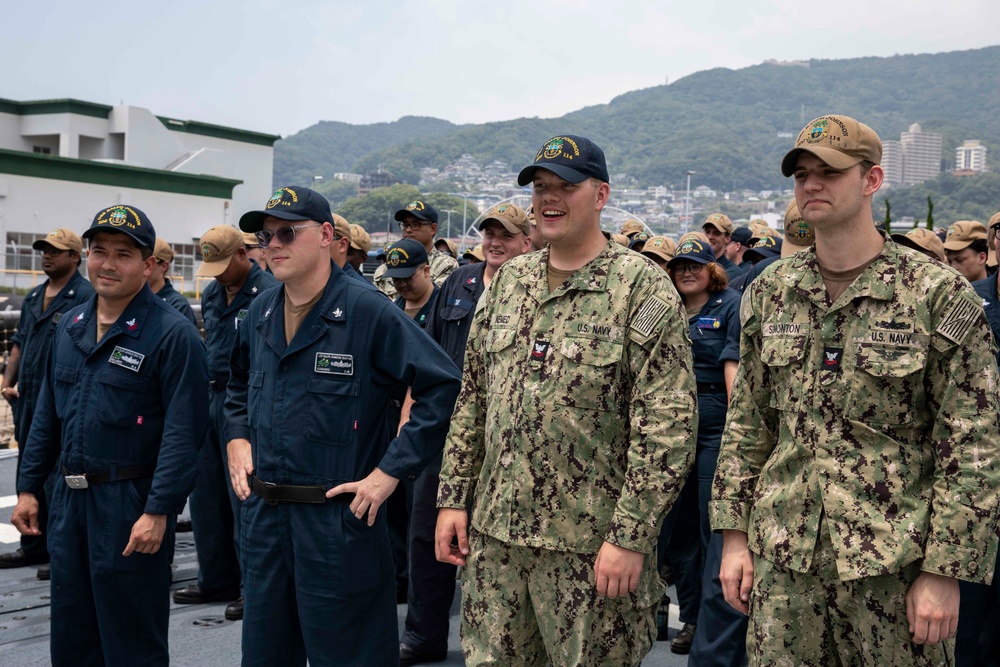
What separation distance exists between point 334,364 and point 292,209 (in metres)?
Result: 0.58

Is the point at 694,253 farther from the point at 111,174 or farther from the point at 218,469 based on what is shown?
the point at 111,174

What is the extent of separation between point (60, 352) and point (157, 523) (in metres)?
0.91

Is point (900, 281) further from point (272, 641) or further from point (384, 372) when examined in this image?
point (272, 641)

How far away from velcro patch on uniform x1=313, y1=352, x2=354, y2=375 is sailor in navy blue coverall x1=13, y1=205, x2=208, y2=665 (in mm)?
881

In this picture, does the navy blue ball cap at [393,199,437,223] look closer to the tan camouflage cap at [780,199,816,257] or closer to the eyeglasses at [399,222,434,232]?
the eyeglasses at [399,222,434,232]

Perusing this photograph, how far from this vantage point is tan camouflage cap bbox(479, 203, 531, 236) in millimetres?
5902

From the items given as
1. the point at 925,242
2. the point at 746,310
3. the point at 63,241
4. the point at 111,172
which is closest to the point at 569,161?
the point at 746,310

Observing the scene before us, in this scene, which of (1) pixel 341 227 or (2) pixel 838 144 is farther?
(1) pixel 341 227

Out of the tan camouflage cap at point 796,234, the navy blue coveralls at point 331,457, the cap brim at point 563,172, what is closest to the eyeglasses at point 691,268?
the tan camouflage cap at point 796,234

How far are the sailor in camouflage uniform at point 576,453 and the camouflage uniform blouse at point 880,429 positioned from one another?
0.29 meters

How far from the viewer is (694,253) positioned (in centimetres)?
553

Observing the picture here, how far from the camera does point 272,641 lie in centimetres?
363

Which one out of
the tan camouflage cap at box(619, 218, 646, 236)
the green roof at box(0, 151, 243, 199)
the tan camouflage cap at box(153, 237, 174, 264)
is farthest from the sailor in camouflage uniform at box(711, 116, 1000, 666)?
the green roof at box(0, 151, 243, 199)

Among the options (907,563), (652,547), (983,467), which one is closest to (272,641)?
(652,547)
